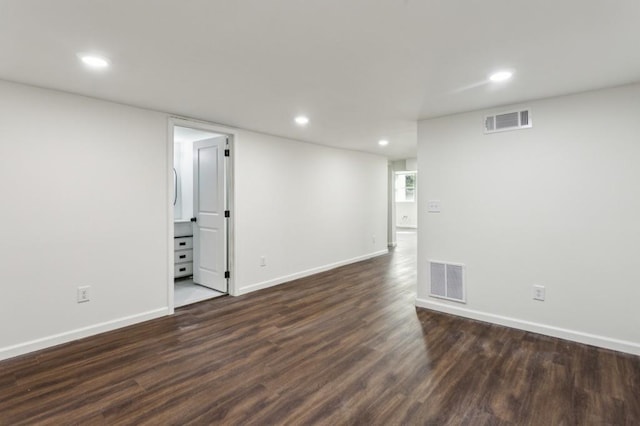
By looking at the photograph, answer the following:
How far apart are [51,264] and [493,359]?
3969 millimetres

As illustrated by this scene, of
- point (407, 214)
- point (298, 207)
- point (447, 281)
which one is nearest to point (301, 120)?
point (298, 207)

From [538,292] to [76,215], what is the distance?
4583 millimetres

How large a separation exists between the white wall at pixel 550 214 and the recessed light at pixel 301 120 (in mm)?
1486

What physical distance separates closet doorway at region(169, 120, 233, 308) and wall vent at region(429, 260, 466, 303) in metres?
2.76

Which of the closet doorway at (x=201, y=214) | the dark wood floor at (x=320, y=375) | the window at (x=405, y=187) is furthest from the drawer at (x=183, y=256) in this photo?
the window at (x=405, y=187)

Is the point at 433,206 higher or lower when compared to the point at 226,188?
lower

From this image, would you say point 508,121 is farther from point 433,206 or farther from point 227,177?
point 227,177

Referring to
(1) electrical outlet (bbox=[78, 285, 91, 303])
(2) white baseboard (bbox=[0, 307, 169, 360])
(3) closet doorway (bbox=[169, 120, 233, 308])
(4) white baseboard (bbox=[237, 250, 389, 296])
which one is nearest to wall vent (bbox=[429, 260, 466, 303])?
(4) white baseboard (bbox=[237, 250, 389, 296])

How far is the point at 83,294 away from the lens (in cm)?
299

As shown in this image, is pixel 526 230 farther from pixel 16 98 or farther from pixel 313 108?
pixel 16 98

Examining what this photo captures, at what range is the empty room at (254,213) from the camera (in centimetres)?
189

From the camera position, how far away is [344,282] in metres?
4.98

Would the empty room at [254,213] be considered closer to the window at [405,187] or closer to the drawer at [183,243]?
the drawer at [183,243]

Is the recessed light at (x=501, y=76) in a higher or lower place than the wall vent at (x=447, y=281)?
higher
